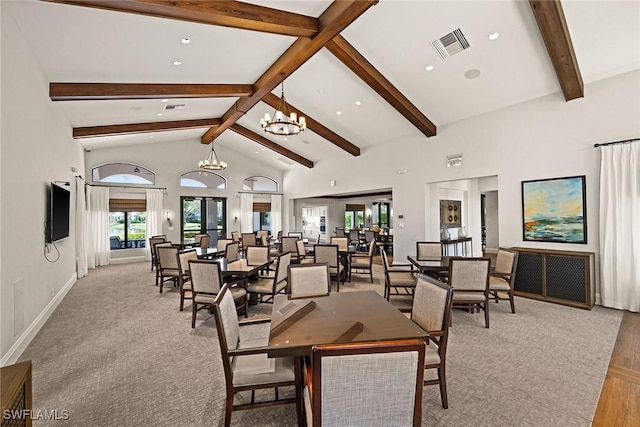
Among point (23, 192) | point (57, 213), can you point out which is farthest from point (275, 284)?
Result: point (57, 213)

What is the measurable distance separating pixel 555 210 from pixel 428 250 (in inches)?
84.9

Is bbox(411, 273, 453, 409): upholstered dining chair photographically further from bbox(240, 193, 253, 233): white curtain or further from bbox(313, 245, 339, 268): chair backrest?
bbox(240, 193, 253, 233): white curtain

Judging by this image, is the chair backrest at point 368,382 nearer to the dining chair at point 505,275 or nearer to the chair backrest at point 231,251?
the dining chair at point 505,275

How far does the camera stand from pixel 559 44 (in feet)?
13.0

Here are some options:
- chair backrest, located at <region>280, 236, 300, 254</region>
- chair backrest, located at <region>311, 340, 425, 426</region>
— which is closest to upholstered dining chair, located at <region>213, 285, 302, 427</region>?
chair backrest, located at <region>311, 340, 425, 426</region>

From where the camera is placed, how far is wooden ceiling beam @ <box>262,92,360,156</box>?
732cm

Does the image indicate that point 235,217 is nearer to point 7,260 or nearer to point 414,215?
point 414,215

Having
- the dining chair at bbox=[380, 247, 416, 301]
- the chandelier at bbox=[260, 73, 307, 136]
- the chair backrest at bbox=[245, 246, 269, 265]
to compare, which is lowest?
the dining chair at bbox=[380, 247, 416, 301]

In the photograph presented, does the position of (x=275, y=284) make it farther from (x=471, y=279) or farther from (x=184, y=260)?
(x=471, y=279)

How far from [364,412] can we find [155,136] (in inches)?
398

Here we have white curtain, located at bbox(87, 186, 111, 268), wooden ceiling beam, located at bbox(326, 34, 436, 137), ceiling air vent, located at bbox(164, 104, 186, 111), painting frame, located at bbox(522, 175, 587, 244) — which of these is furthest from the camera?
white curtain, located at bbox(87, 186, 111, 268)

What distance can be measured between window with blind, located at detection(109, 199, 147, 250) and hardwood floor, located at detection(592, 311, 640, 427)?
434 inches

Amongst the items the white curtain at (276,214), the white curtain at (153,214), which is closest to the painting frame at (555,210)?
the white curtain at (276,214)

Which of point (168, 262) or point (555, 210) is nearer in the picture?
point (555, 210)
